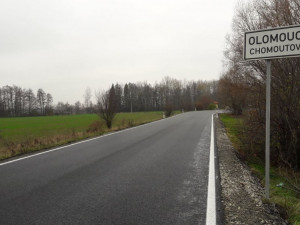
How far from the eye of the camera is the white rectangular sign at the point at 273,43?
343 centimetres

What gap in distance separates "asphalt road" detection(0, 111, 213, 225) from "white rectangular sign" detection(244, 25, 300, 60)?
2607mm

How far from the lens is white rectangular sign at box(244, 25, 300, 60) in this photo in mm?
3432

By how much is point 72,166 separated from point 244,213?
4.53 m

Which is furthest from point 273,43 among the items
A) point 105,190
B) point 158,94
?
point 158,94

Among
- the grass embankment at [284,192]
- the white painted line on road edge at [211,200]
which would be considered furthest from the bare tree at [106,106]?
the white painted line on road edge at [211,200]

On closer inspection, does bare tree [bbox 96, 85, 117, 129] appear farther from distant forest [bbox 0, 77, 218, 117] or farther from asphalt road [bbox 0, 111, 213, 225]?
distant forest [bbox 0, 77, 218, 117]

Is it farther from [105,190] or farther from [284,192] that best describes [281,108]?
[105,190]

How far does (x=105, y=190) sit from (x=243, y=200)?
98.2 inches

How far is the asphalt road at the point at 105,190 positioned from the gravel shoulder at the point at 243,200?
0.39 metres

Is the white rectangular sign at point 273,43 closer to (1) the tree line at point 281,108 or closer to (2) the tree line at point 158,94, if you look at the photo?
(1) the tree line at point 281,108

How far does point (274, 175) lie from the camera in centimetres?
611

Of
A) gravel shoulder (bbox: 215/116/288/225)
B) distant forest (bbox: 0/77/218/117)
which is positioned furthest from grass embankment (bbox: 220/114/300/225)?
distant forest (bbox: 0/77/218/117)

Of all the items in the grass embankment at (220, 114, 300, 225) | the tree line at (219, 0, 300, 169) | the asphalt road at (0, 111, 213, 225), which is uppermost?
the tree line at (219, 0, 300, 169)

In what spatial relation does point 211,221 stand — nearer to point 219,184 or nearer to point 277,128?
point 219,184
